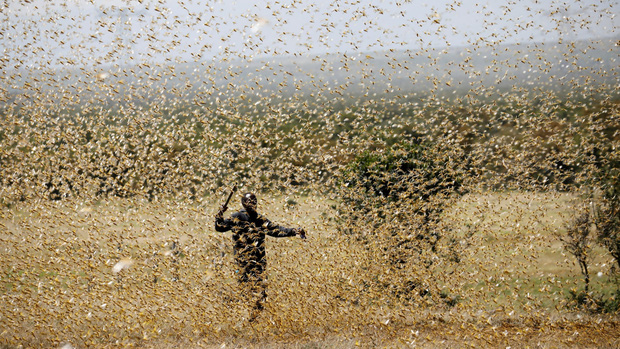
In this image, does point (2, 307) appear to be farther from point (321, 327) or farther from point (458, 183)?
point (458, 183)

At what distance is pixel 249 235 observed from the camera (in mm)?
7375

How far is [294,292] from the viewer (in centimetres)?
789

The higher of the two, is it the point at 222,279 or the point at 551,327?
the point at 551,327

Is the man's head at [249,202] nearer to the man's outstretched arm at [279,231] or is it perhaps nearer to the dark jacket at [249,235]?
the dark jacket at [249,235]

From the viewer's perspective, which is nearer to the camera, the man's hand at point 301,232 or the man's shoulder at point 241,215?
the man's hand at point 301,232

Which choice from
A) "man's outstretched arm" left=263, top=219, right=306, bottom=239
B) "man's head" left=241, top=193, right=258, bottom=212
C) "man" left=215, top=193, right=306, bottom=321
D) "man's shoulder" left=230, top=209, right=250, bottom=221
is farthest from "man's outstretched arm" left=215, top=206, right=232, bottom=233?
"man's outstretched arm" left=263, top=219, right=306, bottom=239

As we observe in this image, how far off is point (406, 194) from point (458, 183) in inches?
58.6

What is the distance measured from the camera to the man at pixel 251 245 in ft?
24.1

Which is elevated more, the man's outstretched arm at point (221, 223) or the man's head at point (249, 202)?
the man's head at point (249, 202)

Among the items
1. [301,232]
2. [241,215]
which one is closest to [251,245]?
[241,215]

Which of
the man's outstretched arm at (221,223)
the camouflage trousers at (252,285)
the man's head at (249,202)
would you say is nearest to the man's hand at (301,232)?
the man's head at (249,202)

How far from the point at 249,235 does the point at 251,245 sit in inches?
8.3

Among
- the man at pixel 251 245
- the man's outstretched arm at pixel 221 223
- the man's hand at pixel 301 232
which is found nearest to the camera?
the man's hand at pixel 301 232

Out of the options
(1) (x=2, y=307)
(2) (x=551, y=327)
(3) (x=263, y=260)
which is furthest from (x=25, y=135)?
(2) (x=551, y=327)
